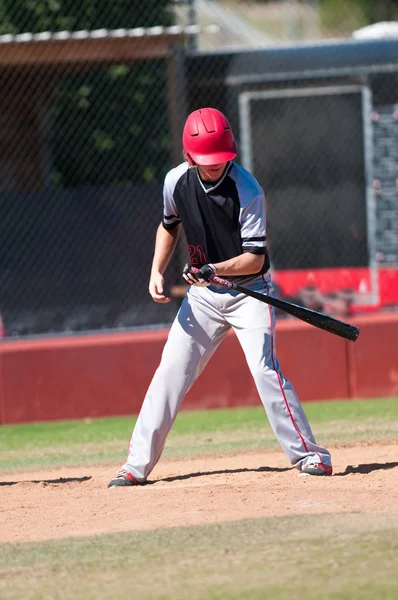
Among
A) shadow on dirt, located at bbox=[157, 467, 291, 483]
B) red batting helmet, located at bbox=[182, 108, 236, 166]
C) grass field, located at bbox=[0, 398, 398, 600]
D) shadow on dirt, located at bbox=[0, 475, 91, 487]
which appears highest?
red batting helmet, located at bbox=[182, 108, 236, 166]

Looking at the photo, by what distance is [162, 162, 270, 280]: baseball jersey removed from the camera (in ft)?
18.4

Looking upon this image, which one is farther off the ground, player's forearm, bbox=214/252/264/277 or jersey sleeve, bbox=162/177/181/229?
jersey sleeve, bbox=162/177/181/229

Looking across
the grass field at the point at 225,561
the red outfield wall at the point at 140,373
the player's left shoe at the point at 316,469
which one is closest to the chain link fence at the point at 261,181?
the red outfield wall at the point at 140,373

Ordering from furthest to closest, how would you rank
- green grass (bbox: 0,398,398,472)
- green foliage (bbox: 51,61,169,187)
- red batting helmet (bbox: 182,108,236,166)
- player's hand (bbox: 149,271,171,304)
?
green foliage (bbox: 51,61,169,187) → green grass (bbox: 0,398,398,472) → player's hand (bbox: 149,271,171,304) → red batting helmet (bbox: 182,108,236,166)

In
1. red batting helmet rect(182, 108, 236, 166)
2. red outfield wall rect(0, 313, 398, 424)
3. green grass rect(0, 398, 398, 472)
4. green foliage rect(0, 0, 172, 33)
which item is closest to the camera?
red batting helmet rect(182, 108, 236, 166)

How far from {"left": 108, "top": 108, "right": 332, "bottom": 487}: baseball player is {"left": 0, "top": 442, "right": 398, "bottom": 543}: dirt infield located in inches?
9.5

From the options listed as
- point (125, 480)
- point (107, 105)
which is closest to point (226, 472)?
point (125, 480)

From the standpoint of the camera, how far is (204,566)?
411 cm

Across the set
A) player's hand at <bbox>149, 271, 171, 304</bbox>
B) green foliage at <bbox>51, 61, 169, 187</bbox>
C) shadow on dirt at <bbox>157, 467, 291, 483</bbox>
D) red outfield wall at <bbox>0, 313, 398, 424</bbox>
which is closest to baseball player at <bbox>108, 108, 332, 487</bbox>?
player's hand at <bbox>149, 271, 171, 304</bbox>

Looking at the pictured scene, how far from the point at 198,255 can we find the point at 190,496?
1.28 meters

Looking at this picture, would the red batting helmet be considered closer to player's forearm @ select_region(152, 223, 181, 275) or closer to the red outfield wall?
player's forearm @ select_region(152, 223, 181, 275)

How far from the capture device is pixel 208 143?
18.1 ft

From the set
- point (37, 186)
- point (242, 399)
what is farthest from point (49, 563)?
point (37, 186)

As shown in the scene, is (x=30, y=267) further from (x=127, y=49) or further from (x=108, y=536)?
(x=108, y=536)
